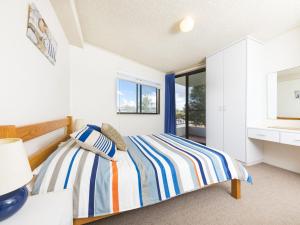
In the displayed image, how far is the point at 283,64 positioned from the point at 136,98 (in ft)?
10.0

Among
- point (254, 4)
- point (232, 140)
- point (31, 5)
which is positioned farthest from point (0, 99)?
point (232, 140)

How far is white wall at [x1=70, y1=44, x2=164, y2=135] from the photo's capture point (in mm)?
2682

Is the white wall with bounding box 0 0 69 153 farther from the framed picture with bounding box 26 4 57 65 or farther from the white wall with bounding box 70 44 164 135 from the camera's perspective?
the white wall with bounding box 70 44 164 135

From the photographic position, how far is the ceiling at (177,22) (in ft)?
5.69

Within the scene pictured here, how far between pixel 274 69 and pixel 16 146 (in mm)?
3488

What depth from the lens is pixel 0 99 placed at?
0.81 meters

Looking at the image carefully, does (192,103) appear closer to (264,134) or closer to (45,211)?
(264,134)

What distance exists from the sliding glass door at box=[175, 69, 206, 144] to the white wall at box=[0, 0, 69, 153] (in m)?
3.40

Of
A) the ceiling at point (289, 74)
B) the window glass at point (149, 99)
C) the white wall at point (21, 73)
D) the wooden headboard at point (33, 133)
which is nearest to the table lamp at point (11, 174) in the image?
the wooden headboard at point (33, 133)

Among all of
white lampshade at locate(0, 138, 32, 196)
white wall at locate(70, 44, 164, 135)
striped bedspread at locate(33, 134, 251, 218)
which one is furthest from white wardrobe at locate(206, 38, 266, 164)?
white lampshade at locate(0, 138, 32, 196)

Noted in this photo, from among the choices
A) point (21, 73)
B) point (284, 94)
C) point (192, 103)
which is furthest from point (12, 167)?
point (192, 103)

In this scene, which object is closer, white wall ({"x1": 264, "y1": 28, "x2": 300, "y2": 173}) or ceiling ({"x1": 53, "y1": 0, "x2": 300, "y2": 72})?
ceiling ({"x1": 53, "y1": 0, "x2": 300, "y2": 72})

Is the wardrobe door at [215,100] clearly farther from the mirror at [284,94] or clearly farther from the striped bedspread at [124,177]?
the striped bedspread at [124,177]

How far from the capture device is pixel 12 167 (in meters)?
0.48
